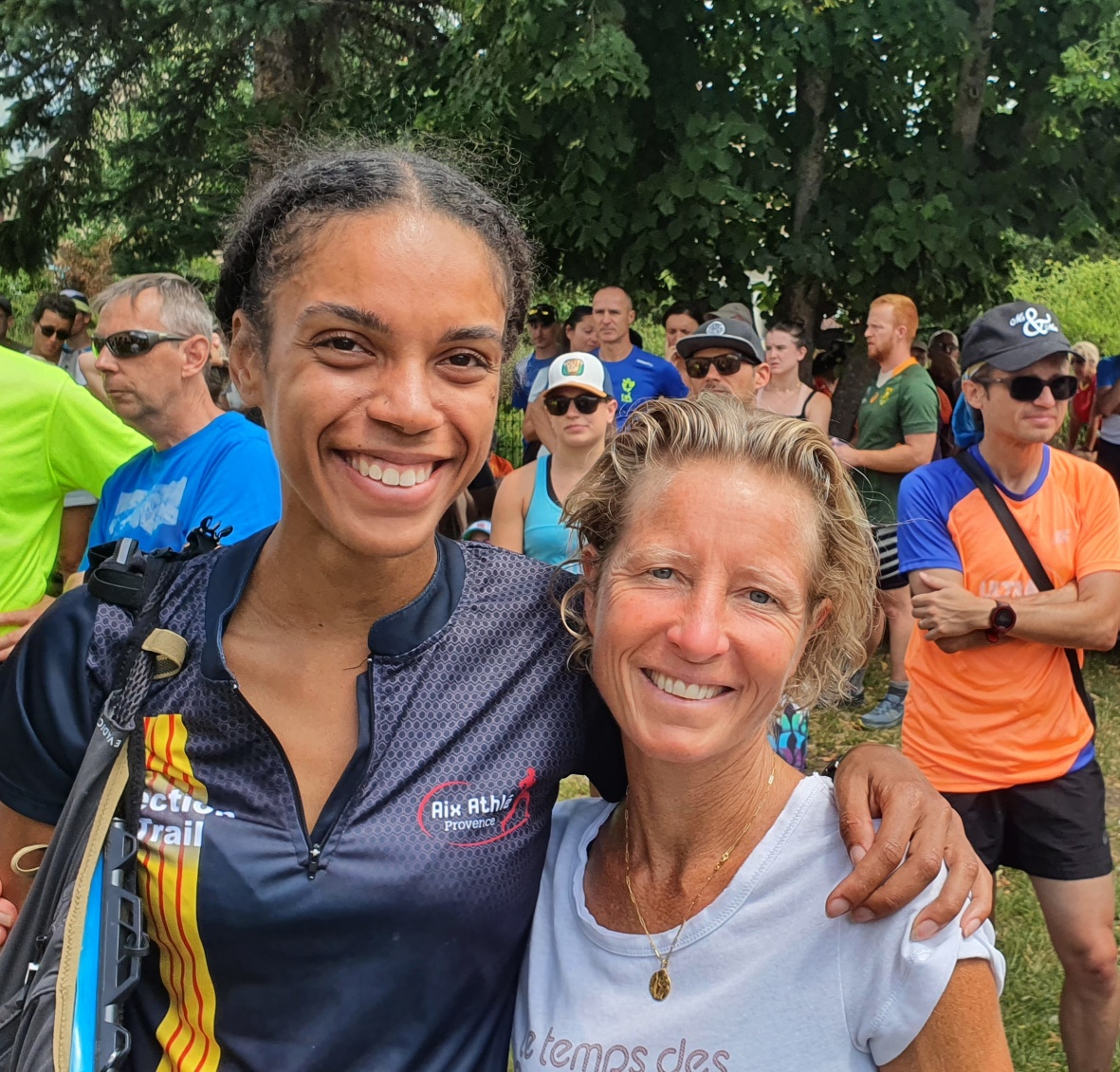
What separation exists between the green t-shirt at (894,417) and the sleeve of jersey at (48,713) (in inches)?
205

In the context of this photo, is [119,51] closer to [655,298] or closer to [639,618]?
[655,298]

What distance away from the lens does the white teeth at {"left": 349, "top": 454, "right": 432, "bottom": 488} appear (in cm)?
153

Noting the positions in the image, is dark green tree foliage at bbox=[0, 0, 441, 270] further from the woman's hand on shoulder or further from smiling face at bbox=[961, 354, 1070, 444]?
the woman's hand on shoulder

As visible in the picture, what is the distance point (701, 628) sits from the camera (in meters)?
1.59

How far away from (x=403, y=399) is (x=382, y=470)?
0.10 m

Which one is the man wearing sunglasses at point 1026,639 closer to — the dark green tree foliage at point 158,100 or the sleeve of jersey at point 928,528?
the sleeve of jersey at point 928,528

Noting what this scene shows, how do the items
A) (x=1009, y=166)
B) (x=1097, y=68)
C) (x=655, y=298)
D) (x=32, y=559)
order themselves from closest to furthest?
(x=32, y=559) < (x=1097, y=68) < (x=1009, y=166) < (x=655, y=298)

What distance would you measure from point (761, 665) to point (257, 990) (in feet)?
2.61

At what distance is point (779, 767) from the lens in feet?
5.99

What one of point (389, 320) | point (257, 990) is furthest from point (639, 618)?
point (257, 990)

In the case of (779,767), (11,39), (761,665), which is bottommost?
(779,767)

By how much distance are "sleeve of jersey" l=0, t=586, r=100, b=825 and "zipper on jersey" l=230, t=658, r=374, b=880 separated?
0.68ft

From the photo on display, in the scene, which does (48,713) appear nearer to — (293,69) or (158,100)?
(293,69)

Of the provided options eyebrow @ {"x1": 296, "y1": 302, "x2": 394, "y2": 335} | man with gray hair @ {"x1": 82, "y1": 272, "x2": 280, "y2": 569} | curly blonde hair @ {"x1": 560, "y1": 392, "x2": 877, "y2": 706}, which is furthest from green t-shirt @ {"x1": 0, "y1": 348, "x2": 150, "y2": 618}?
eyebrow @ {"x1": 296, "y1": 302, "x2": 394, "y2": 335}
